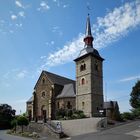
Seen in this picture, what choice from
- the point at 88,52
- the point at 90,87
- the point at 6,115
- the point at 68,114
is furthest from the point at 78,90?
the point at 6,115

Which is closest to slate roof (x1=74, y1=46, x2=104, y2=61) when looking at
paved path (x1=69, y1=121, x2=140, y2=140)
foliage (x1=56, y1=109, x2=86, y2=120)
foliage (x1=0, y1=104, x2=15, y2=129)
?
foliage (x1=56, y1=109, x2=86, y2=120)

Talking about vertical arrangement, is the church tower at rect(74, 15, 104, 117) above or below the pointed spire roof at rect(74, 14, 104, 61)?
below

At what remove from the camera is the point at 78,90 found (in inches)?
1890

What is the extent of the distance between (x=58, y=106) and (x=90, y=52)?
1376cm

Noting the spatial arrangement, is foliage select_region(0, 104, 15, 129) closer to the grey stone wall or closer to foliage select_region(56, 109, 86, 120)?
foliage select_region(56, 109, 86, 120)

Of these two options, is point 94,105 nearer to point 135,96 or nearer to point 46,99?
point 46,99

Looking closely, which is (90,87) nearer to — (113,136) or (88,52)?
(88,52)

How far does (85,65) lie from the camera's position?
47.9m

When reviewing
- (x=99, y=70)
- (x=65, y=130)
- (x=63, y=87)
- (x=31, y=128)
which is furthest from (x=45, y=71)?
(x=65, y=130)

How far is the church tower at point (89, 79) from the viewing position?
148 ft

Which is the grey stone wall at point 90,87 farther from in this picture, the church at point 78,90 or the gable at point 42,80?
the gable at point 42,80

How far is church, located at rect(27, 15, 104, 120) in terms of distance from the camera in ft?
150

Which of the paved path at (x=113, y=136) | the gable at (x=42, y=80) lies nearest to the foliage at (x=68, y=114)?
the gable at (x=42, y=80)

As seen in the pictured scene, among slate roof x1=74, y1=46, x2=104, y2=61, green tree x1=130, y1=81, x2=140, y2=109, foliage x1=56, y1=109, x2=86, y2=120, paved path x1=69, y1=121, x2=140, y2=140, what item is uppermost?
slate roof x1=74, y1=46, x2=104, y2=61
